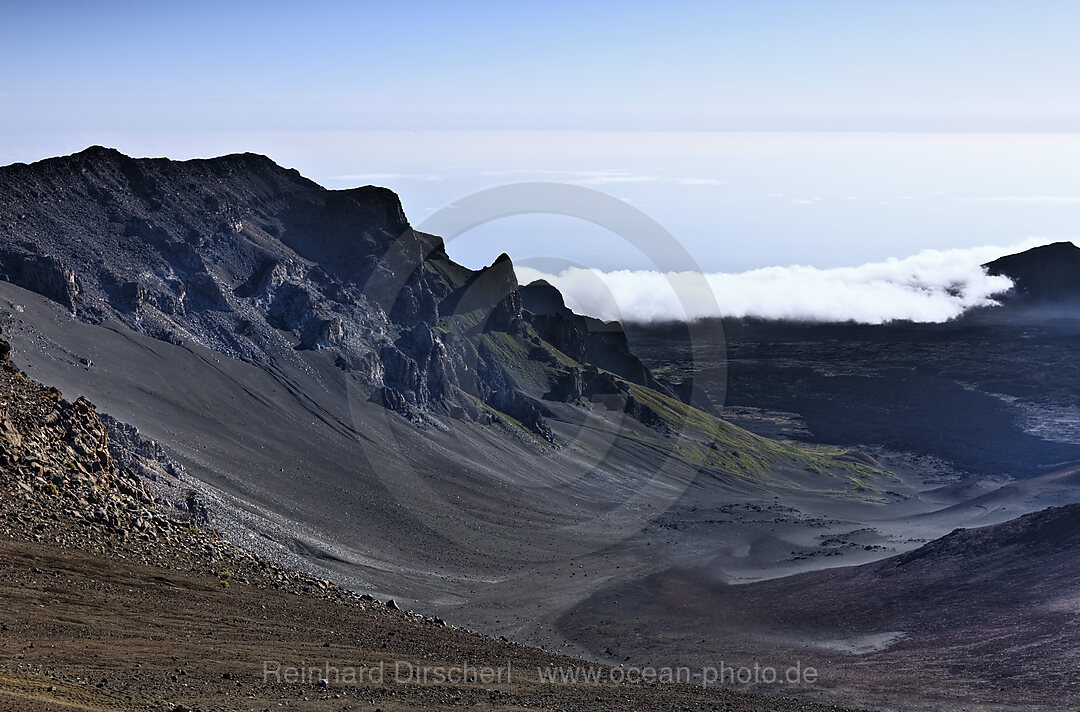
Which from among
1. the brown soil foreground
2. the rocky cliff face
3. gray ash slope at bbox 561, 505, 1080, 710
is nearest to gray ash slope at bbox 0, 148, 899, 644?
the rocky cliff face

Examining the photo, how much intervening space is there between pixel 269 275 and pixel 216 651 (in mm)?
94993

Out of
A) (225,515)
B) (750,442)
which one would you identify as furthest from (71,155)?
(750,442)

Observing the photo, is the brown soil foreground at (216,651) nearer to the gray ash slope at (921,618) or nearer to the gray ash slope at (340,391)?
the gray ash slope at (921,618)

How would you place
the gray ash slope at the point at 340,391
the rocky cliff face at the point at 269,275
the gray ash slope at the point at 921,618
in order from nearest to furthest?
1. the gray ash slope at the point at 921,618
2. the gray ash slope at the point at 340,391
3. the rocky cliff face at the point at 269,275

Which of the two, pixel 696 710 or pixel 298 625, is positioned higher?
pixel 298 625

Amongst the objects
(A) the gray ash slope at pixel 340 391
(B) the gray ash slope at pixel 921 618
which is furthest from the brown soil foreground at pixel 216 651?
(A) the gray ash slope at pixel 340 391

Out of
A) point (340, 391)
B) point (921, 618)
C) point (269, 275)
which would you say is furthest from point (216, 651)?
point (269, 275)

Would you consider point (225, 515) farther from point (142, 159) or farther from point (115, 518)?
point (142, 159)

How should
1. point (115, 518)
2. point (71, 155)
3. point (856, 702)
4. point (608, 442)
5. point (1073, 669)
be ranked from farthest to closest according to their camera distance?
point (608, 442) < point (71, 155) < point (1073, 669) < point (856, 702) < point (115, 518)

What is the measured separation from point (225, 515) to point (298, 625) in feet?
120

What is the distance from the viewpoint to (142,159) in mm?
122375

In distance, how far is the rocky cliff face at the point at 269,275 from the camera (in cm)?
10219

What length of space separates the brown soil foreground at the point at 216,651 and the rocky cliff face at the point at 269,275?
66871 millimetres

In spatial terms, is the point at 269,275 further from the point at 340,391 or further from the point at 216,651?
the point at 216,651
